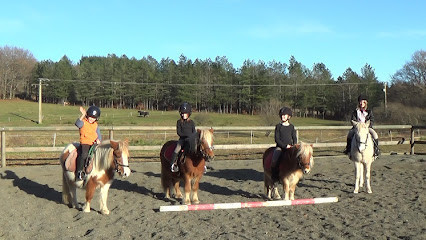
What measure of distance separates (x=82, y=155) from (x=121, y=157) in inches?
34.1

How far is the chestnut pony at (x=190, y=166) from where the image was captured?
21.0 feet

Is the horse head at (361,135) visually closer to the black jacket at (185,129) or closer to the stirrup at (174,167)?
the black jacket at (185,129)

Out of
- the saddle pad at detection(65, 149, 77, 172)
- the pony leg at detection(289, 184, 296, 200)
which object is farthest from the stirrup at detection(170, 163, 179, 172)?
the pony leg at detection(289, 184, 296, 200)

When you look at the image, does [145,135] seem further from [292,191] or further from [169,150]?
[292,191]

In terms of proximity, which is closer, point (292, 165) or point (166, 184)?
A: point (292, 165)

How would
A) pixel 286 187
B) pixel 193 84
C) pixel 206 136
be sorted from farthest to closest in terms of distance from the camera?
pixel 193 84
pixel 286 187
pixel 206 136

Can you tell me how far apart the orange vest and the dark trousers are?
0.12 metres

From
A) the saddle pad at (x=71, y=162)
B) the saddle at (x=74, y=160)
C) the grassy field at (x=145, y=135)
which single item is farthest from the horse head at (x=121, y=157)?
the grassy field at (x=145, y=135)

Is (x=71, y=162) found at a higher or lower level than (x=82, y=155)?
lower

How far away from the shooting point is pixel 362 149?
7.54 meters

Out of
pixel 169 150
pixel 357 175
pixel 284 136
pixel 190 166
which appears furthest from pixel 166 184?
pixel 357 175

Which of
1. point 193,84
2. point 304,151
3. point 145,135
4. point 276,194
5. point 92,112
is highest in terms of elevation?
point 193,84

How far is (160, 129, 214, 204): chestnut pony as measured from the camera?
6.41 meters

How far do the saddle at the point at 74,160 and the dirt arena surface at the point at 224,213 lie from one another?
77 centimetres
